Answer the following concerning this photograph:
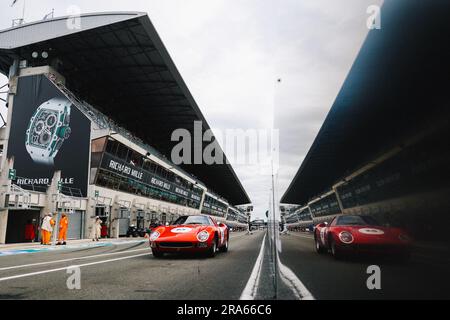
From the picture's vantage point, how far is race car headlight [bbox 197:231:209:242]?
8.62 metres

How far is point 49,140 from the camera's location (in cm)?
2775

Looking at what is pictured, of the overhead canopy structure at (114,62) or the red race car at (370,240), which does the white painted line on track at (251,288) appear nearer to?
the red race car at (370,240)

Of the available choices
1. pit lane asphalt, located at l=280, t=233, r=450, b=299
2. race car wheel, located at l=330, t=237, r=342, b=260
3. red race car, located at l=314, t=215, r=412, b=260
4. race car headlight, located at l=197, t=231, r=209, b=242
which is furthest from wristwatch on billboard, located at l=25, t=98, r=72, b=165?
pit lane asphalt, located at l=280, t=233, r=450, b=299

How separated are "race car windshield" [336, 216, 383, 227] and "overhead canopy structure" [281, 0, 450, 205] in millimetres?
7848

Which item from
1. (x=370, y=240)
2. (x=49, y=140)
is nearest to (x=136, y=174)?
(x=49, y=140)

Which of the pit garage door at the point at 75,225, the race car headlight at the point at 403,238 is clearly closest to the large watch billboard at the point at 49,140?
the pit garage door at the point at 75,225

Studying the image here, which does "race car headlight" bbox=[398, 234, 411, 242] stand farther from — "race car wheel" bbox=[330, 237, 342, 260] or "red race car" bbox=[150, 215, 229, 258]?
"red race car" bbox=[150, 215, 229, 258]

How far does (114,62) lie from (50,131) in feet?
25.2

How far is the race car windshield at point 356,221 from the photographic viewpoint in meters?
8.89

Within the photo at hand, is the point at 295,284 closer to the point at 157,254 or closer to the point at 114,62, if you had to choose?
the point at 157,254

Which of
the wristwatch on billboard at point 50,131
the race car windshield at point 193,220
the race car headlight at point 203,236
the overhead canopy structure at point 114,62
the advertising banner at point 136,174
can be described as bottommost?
the race car headlight at point 203,236

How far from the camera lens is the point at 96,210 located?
89.7 feet

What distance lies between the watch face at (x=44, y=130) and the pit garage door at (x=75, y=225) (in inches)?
269
